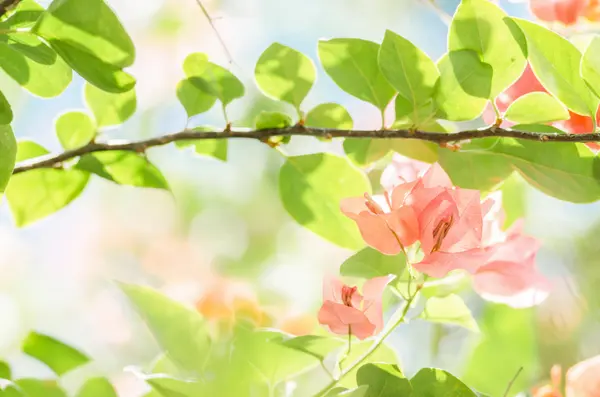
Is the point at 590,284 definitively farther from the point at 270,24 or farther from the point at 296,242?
the point at 270,24

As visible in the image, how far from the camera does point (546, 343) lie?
0.80 m

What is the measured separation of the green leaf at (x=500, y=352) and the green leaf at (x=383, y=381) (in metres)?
0.15

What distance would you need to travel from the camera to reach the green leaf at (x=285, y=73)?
357mm

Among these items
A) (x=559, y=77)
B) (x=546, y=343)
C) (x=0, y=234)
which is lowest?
(x=546, y=343)

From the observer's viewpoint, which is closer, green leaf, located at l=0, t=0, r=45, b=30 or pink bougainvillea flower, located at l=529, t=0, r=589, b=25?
green leaf, located at l=0, t=0, r=45, b=30

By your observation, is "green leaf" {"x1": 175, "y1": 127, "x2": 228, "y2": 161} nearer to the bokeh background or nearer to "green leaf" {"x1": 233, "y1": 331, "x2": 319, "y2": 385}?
"green leaf" {"x1": 233, "y1": 331, "x2": 319, "y2": 385}

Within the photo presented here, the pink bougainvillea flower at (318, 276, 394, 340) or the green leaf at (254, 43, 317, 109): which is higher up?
the green leaf at (254, 43, 317, 109)

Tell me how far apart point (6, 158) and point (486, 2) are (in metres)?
0.22

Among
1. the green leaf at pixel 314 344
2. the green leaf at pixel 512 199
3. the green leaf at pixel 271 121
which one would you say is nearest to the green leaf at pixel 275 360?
the green leaf at pixel 314 344

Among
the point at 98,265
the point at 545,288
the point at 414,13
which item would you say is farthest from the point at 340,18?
the point at 545,288

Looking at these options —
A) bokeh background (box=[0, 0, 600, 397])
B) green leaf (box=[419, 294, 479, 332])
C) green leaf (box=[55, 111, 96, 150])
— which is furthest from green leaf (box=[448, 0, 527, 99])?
bokeh background (box=[0, 0, 600, 397])

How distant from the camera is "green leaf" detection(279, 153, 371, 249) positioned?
1.21 feet

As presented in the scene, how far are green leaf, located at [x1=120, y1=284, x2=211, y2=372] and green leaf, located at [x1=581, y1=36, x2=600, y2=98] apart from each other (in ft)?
0.67

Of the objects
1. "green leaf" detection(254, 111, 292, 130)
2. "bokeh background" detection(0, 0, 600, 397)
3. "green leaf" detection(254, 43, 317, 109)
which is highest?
"green leaf" detection(254, 43, 317, 109)
